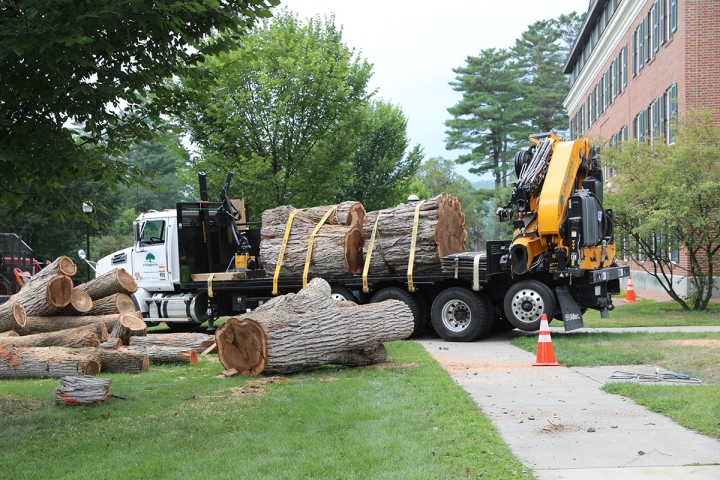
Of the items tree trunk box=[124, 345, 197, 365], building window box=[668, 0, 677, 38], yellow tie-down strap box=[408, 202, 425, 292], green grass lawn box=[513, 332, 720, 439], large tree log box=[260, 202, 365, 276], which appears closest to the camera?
green grass lawn box=[513, 332, 720, 439]

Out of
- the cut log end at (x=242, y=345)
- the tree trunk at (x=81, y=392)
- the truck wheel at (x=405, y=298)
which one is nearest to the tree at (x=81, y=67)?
the tree trunk at (x=81, y=392)

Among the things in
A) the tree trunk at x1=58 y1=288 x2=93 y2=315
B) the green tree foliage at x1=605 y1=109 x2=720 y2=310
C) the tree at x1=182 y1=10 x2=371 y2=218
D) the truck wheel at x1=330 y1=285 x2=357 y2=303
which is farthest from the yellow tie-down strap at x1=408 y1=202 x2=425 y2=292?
the tree at x1=182 y1=10 x2=371 y2=218

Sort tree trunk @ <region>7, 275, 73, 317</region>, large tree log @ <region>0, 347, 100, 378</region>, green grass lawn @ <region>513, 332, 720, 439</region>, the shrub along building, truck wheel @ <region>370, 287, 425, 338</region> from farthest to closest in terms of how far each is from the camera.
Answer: the shrub along building, truck wheel @ <region>370, 287, 425, 338</region>, tree trunk @ <region>7, 275, 73, 317</region>, large tree log @ <region>0, 347, 100, 378</region>, green grass lawn @ <region>513, 332, 720, 439</region>

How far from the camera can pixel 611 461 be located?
5.71 metres

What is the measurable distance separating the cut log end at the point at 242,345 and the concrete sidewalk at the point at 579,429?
256cm

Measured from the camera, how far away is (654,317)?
18594mm

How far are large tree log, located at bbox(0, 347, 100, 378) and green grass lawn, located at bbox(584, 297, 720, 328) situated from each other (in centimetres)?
1039

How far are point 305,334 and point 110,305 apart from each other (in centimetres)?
579

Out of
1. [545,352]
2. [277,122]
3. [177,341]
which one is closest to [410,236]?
[545,352]

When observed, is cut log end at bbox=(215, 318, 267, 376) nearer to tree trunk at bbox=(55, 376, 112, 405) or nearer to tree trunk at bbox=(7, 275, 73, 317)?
tree trunk at bbox=(55, 376, 112, 405)

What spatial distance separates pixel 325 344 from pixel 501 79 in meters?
67.8

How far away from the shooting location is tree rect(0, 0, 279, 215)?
626cm

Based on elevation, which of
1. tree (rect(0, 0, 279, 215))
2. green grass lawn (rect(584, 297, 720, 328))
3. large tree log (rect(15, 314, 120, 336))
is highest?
tree (rect(0, 0, 279, 215))

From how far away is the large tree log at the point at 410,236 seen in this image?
14.5 metres
